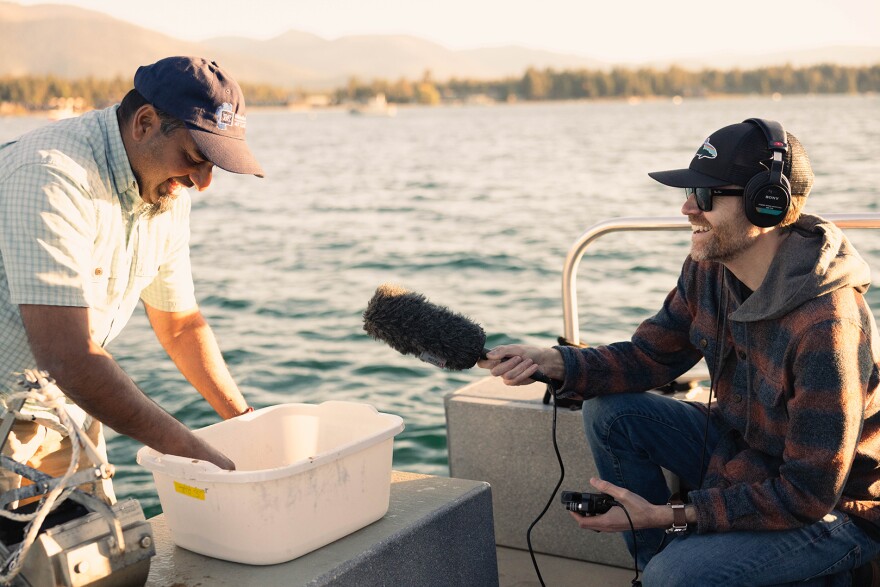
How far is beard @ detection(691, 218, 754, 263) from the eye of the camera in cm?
240

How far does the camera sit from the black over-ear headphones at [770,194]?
90.6 inches

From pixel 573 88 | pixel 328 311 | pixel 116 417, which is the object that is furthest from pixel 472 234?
pixel 573 88

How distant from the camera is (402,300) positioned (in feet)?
8.80

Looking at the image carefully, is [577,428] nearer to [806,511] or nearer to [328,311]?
[806,511]

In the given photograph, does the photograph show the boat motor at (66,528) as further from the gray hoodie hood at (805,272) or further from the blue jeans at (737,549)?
the gray hoodie hood at (805,272)

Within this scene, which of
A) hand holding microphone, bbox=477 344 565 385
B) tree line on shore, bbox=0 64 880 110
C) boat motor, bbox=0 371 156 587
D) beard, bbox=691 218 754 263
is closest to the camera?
boat motor, bbox=0 371 156 587

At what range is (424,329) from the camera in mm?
2650

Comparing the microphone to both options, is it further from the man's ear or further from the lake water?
the lake water

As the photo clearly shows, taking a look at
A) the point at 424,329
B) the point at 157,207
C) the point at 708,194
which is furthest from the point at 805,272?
the point at 157,207

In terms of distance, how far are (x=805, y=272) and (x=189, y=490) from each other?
161cm

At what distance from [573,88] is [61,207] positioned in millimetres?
114743

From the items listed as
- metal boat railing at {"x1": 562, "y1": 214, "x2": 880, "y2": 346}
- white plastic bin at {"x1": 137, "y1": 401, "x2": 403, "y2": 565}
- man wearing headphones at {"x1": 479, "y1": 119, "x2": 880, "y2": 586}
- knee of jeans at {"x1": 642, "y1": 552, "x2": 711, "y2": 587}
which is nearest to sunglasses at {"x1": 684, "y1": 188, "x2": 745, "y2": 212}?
→ man wearing headphones at {"x1": 479, "y1": 119, "x2": 880, "y2": 586}

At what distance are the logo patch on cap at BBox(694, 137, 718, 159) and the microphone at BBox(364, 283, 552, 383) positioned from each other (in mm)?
762

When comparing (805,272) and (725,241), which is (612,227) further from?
(805,272)
